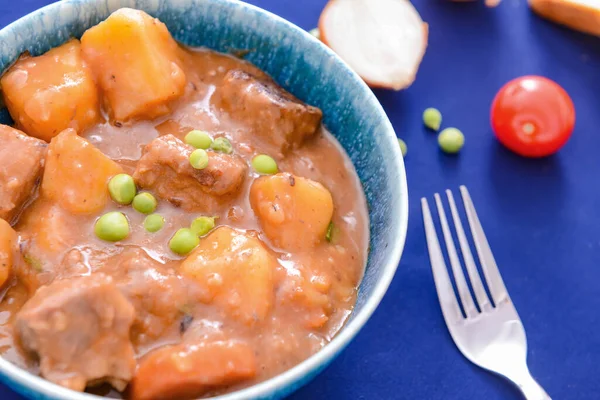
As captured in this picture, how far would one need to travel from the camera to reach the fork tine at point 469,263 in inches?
119

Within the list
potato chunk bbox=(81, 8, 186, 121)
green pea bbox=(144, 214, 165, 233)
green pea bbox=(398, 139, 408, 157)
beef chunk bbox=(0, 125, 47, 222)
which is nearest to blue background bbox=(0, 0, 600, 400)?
green pea bbox=(398, 139, 408, 157)

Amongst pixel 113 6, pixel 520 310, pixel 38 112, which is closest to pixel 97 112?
pixel 38 112

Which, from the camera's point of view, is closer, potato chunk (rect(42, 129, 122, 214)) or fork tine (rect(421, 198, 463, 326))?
potato chunk (rect(42, 129, 122, 214))

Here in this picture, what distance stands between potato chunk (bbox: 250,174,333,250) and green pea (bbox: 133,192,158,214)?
40 cm

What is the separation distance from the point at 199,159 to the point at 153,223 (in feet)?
1.00

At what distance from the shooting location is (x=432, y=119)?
3578 millimetres

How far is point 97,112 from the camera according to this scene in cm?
274

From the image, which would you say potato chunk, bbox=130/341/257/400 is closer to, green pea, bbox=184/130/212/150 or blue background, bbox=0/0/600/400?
blue background, bbox=0/0/600/400

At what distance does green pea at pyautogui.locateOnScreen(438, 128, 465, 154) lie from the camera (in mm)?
3520

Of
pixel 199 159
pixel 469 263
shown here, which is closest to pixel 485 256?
pixel 469 263

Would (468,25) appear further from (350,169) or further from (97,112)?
(97,112)

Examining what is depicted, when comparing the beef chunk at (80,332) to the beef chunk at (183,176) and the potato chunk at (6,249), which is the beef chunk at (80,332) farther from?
the beef chunk at (183,176)

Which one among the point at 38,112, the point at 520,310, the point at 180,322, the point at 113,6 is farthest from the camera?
the point at 520,310

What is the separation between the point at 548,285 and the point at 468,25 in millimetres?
1675
